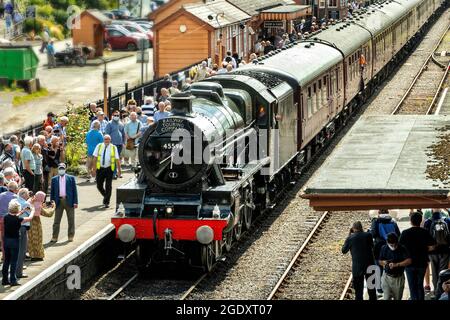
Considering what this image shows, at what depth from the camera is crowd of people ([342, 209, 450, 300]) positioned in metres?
15.7

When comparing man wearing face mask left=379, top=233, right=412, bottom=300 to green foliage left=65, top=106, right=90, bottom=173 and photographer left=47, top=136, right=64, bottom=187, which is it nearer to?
photographer left=47, top=136, right=64, bottom=187

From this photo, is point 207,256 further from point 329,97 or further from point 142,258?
point 329,97

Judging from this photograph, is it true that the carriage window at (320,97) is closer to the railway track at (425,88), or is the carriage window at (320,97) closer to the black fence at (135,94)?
the black fence at (135,94)

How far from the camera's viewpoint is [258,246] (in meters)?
20.6

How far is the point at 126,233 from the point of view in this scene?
1823cm

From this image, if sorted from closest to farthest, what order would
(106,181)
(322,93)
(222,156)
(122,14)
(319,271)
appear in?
(319,271)
(222,156)
(106,181)
(322,93)
(122,14)

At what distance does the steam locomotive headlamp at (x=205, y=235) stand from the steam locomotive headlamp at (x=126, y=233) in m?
1.03

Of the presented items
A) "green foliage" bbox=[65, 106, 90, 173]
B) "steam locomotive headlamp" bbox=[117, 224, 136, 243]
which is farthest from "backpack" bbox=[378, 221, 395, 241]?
"green foliage" bbox=[65, 106, 90, 173]

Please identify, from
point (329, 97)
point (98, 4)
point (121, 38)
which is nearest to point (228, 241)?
point (329, 97)

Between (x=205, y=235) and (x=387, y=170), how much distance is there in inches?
134

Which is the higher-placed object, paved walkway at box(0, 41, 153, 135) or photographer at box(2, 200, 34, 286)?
photographer at box(2, 200, 34, 286)

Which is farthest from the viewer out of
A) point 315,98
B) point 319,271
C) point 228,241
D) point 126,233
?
point 315,98
